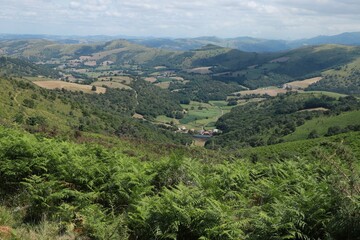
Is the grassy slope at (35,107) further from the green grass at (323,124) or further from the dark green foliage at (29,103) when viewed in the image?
the green grass at (323,124)

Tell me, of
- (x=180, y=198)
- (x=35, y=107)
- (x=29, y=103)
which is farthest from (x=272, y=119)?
(x=180, y=198)

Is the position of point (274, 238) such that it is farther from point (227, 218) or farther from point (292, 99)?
point (292, 99)

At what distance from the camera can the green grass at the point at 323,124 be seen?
354 feet

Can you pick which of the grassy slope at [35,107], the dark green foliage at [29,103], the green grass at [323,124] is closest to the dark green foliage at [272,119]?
the green grass at [323,124]

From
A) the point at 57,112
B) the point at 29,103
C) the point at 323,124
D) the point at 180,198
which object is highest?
the point at 180,198

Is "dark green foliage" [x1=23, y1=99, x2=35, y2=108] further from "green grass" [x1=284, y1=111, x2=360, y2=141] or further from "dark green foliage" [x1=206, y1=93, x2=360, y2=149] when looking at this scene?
"green grass" [x1=284, y1=111, x2=360, y2=141]

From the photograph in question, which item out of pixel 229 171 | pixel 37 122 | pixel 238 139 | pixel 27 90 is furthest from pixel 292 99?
pixel 229 171

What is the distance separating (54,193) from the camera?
1012 cm

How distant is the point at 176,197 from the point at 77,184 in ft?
14.4

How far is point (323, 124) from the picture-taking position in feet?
379

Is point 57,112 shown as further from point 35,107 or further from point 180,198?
point 180,198

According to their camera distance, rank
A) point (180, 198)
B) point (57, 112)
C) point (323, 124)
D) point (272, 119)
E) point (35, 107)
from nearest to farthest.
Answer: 1. point (180, 198)
2. point (35, 107)
3. point (57, 112)
4. point (323, 124)
5. point (272, 119)

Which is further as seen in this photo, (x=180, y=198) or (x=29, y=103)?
(x=29, y=103)

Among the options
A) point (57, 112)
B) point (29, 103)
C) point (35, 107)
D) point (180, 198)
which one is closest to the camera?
point (180, 198)
